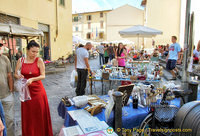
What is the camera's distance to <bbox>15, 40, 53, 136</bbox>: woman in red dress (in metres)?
2.37

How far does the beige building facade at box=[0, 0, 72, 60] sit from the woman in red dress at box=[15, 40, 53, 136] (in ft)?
17.2

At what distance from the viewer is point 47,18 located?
11531 mm

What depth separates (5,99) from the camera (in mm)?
2395

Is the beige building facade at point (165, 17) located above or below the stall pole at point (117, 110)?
above

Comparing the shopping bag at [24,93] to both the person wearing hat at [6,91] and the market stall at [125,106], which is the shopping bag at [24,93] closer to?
the person wearing hat at [6,91]

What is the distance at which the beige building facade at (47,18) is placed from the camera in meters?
8.30

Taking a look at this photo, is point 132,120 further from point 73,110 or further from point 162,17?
point 162,17

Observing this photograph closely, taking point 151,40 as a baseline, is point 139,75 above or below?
below

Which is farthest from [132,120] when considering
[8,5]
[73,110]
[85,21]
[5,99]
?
[85,21]

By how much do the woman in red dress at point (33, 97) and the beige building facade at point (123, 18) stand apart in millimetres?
28297

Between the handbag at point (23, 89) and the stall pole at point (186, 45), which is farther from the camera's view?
the stall pole at point (186, 45)

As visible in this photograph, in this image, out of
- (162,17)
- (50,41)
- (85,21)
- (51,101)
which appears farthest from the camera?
(85,21)

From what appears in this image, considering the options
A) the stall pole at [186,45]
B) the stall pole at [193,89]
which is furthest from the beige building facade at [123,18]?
the stall pole at [193,89]

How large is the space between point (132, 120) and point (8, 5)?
8.43 meters
